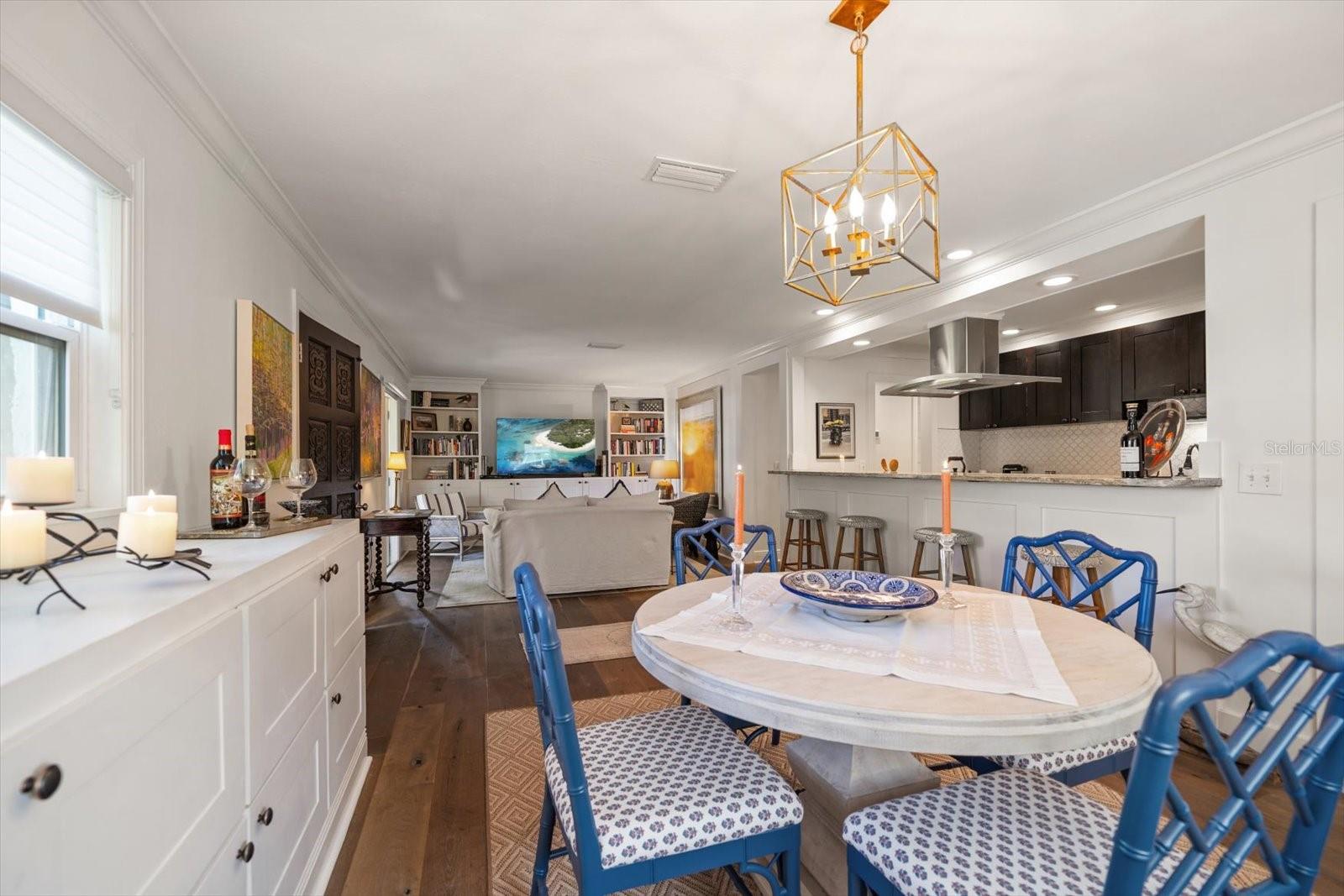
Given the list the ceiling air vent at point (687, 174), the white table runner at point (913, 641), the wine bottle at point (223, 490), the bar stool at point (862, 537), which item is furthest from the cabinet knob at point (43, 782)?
the bar stool at point (862, 537)

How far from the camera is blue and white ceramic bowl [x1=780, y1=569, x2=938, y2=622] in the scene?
136cm

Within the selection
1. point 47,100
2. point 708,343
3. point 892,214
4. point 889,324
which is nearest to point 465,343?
point 708,343

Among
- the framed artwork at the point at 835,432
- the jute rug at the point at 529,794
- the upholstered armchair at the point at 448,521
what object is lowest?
the jute rug at the point at 529,794

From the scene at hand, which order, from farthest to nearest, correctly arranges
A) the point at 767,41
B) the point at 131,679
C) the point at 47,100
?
the point at 767,41
the point at 47,100
the point at 131,679

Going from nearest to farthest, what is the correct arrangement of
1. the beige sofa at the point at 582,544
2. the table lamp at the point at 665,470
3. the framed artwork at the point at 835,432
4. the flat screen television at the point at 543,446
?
1. the beige sofa at the point at 582,544
2. the framed artwork at the point at 835,432
3. the table lamp at the point at 665,470
4. the flat screen television at the point at 543,446

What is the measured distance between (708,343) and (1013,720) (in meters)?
5.60

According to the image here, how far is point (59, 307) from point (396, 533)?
3.13 m

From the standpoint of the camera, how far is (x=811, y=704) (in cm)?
98

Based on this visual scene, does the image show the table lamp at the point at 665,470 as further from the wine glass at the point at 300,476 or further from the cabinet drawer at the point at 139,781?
the cabinet drawer at the point at 139,781

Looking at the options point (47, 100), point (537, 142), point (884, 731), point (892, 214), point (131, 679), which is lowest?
point (884, 731)

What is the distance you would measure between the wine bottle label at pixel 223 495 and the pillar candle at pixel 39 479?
2.32ft

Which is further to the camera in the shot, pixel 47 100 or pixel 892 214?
pixel 892 214

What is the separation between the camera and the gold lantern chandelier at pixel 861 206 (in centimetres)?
153

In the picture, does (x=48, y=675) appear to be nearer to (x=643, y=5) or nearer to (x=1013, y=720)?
(x=1013, y=720)
